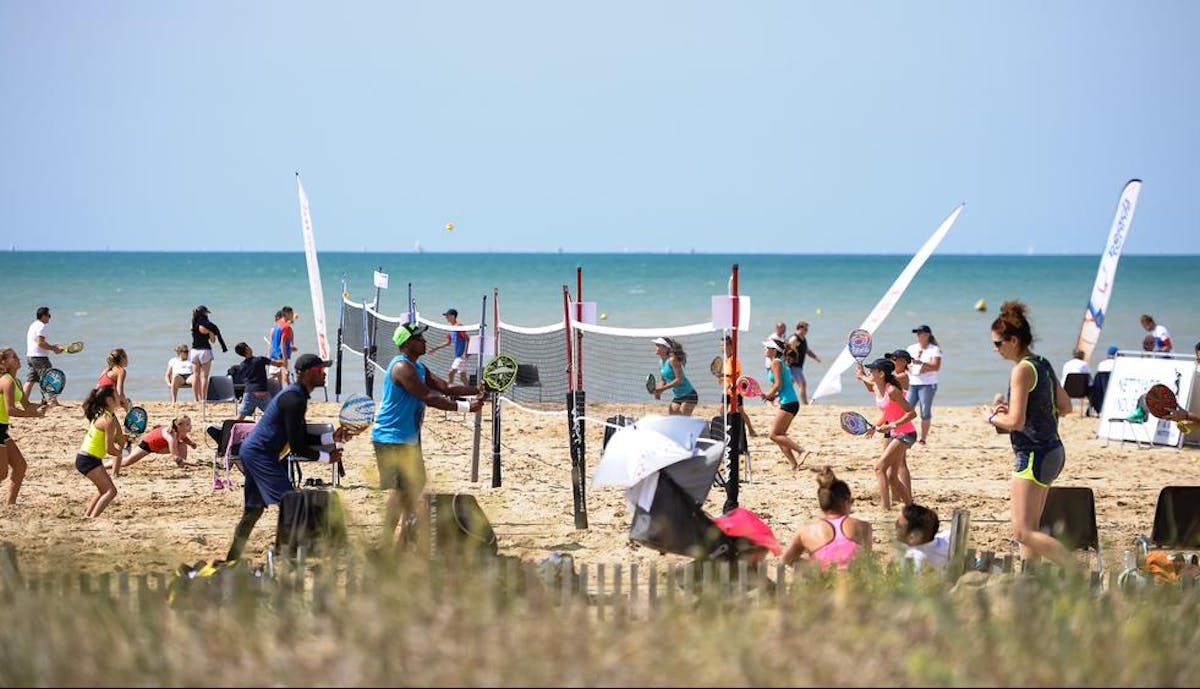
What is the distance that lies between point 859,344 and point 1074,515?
589 centimetres

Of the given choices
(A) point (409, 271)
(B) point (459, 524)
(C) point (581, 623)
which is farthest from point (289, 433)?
(A) point (409, 271)

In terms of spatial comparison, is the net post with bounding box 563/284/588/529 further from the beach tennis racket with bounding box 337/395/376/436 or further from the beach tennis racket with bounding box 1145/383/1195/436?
the beach tennis racket with bounding box 1145/383/1195/436

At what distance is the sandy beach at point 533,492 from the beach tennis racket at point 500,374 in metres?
0.87

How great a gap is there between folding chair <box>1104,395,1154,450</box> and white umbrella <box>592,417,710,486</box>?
8.73 metres

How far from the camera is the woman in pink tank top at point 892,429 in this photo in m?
10.6

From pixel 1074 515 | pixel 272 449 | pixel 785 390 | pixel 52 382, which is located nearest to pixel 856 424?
pixel 785 390

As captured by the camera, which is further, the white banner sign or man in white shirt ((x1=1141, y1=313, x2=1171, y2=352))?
man in white shirt ((x1=1141, y1=313, x2=1171, y2=352))

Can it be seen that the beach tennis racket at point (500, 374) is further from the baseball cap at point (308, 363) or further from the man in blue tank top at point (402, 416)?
the baseball cap at point (308, 363)

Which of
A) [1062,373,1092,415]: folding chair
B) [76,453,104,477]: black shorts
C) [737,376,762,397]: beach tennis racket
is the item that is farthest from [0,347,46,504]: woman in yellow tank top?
[1062,373,1092,415]: folding chair

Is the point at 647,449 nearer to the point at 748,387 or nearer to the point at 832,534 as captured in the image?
the point at 832,534

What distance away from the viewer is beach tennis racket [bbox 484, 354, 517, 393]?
10.8 m

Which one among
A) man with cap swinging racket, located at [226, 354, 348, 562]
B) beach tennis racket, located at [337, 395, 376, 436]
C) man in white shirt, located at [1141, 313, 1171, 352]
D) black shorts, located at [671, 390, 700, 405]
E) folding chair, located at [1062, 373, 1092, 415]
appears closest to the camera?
man with cap swinging racket, located at [226, 354, 348, 562]

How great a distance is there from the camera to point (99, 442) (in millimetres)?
10398

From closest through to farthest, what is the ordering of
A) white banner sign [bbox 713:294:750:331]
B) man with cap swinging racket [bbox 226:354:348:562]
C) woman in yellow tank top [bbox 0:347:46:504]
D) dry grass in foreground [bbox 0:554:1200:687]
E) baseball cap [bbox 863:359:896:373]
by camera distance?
1. dry grass in foreground [bbox 0:554:1200:687]
2. man with cap swinging racket [bbox 226:354:348:562]
3. white banner sign [bbox 713:294:750:331]
4. woman in yellow tank top [bbox 0:347:46:504]
5. baseball cap [bbox 863:359:896:373]
